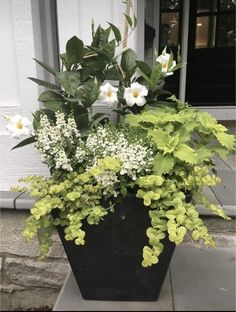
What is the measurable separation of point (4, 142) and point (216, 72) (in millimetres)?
3779

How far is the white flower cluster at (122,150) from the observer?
1.21 meters

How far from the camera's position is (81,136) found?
Result: 1.41 meters

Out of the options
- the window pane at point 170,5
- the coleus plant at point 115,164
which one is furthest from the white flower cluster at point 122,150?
the window pane at point 170,5

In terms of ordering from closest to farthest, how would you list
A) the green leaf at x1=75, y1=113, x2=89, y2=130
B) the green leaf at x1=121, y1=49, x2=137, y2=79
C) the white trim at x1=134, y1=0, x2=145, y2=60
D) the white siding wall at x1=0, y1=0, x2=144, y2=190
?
the green leaf at x1=75, y1=113, x2=89, y2=130 < the green leaf at x1=121, y1=49, x2=137, y2=79 < the white siding wall at x1=0, y1=0, x2=144, y2=190 < the white trim at x1=134, y1=0, x2=145, y2=60

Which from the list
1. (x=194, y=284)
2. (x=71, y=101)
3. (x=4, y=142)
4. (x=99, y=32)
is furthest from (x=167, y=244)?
(x=4, y=142)

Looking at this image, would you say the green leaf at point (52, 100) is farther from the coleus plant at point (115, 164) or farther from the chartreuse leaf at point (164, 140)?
the chartreuse leaf at point (164, 140)

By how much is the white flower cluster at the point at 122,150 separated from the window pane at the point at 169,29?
3.60 m

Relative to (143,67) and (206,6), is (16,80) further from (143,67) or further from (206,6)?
(206,6)

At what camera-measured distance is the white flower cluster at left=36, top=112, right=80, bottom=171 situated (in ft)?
4.18

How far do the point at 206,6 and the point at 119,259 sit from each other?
4.25m

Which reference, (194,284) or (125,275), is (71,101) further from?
(194,284)

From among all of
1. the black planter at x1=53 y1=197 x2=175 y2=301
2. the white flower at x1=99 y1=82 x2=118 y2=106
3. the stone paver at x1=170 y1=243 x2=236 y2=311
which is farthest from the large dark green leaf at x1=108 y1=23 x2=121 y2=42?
the stone paver at x1=170 y1=243 x2=236 y2=311

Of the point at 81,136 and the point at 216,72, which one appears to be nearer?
the point at 81,136

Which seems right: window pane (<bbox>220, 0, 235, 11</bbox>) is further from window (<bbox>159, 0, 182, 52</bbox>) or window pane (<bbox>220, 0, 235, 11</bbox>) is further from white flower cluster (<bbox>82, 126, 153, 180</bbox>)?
white flower cluster (<bbox>82, 126, 153, 180</bbox>)
